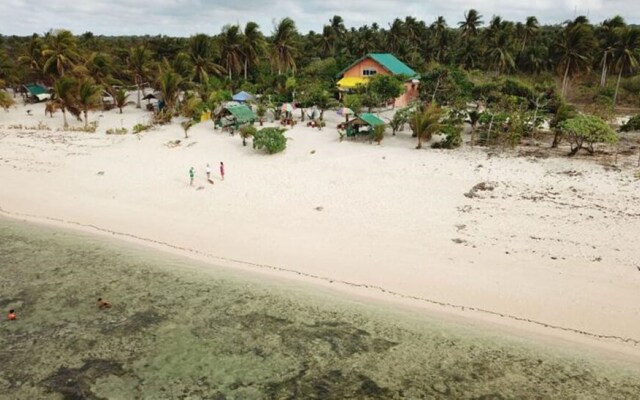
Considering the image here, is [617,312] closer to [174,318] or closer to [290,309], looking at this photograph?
[290,309]

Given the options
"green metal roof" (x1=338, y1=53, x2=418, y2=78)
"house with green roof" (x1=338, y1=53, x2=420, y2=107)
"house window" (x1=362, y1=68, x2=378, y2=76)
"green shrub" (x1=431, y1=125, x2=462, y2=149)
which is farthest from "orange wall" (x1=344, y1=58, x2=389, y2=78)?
"green shrub" (x1=431, y1=125, x2=462, y2=149)

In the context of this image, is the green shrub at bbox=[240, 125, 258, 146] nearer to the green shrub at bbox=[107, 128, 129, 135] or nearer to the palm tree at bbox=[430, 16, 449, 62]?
the green shrub at bbox=[107, 128, 129, 135]

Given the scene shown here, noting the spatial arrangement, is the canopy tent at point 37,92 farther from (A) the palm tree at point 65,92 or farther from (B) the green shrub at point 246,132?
(B) the green shrub at point 246,132

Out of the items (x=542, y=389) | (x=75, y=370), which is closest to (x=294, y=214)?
(x=75, y=370)

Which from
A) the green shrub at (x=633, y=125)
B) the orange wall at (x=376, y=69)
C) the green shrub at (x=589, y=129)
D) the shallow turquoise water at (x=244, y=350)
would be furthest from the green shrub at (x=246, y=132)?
the green shrub at (x=633, y=125)

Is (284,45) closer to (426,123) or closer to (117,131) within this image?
(117,131)

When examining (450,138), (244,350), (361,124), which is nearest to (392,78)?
(361,124)

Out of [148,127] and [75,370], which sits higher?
[148,127]
